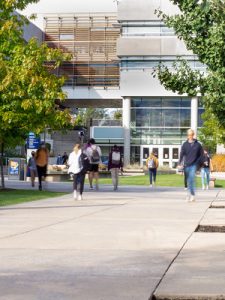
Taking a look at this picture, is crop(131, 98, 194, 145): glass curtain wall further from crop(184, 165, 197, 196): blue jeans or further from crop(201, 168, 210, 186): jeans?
crop(184, 165, 197, 196): blue jeans

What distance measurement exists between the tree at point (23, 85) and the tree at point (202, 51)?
469cm

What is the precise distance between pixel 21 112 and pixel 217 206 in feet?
28.2

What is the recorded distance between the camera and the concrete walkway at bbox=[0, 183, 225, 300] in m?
Answer: 5.25

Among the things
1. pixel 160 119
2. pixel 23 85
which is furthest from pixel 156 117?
pixel 23 85

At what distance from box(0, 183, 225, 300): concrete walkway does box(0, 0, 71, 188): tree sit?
30.4 ft

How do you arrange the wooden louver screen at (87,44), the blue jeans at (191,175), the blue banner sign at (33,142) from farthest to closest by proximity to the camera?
the wooden louver screen at (87,44) < the blue banner sign at (33,142) < the blue jeans at (191,175)

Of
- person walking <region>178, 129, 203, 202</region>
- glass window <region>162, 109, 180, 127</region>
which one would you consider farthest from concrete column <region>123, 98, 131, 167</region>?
person walking <region>178, 129, 203, 202</region>

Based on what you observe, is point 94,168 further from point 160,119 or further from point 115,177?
point 160,119

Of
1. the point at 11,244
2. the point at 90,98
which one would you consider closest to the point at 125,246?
the point at 11,244

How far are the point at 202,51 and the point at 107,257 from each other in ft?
34.3

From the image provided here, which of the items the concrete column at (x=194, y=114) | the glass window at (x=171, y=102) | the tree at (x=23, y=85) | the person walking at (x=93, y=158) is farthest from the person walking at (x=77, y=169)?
the glass window at (x=171, y=102)

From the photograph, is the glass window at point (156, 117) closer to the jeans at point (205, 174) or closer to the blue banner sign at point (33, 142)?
the blue banner sign at point (33, 142)

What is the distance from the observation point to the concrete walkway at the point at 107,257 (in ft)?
17.2

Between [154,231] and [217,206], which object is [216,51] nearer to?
[217,206]
